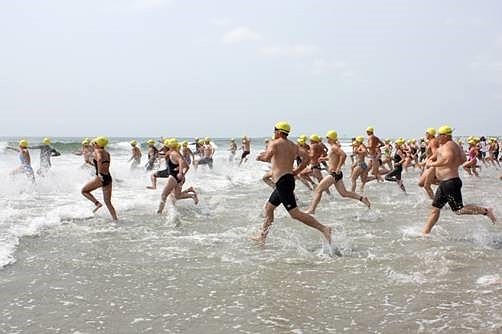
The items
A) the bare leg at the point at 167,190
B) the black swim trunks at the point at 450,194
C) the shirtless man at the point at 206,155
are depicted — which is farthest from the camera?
the shirtless man at the point at 206,155

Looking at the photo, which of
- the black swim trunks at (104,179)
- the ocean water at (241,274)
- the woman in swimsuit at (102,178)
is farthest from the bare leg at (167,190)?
the black swim trunks at (104,179)

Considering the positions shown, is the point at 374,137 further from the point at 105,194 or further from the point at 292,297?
the point at 292,297

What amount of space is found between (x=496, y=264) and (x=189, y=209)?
629 cm

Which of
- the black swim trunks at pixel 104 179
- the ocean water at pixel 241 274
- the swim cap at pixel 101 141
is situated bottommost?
the ocean water at pixel 241 274

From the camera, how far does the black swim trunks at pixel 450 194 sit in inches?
276

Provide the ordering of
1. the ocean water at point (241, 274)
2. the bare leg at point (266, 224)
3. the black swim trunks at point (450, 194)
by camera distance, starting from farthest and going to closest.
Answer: the black swim trunks at point (450, 194)
the bare leg at point (266, 224)
the ocean water at point (241, 274)

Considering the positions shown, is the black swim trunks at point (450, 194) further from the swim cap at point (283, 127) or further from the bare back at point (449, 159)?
the swim cap at point (283, 127)

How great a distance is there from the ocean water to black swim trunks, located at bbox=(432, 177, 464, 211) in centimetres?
52

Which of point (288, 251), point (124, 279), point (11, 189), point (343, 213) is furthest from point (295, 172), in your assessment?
point (11, 189)

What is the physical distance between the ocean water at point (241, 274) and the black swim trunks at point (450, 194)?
20.4 inches

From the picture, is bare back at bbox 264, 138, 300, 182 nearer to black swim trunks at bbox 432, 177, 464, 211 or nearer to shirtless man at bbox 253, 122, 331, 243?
shirtless man at bbox 253, 122, 331, 243

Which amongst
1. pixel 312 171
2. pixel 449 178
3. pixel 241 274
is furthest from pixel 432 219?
pixel 312 171

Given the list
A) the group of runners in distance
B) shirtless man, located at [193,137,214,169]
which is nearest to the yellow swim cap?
the group of runners in distance

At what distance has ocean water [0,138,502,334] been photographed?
4.02 metres
